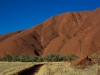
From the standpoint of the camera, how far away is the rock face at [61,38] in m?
119

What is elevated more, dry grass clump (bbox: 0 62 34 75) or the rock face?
the rock face

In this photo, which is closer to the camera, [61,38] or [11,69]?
[11,69]

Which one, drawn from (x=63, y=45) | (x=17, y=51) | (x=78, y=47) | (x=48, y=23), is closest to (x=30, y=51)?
(x=17, y=51)

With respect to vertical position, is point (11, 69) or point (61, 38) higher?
point (61, 38)

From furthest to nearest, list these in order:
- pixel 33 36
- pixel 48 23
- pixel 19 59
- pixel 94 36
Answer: pixel 48 23
pixel 33 36
pixel 94 36
pixel 19 59

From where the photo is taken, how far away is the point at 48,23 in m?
173

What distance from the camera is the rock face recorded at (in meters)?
119

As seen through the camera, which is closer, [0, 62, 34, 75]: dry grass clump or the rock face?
[0, 62, 34, 75]: dry grass clump

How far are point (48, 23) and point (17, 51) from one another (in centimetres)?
4631

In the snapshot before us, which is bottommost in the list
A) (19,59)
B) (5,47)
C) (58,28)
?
(19,59)

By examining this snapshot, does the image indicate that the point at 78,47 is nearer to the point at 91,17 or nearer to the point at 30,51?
the point at 30,51

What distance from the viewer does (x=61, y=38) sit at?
141 metres

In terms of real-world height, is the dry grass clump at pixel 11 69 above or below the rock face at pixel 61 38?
below

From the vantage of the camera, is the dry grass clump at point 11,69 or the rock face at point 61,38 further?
the rock face at point 61,38
